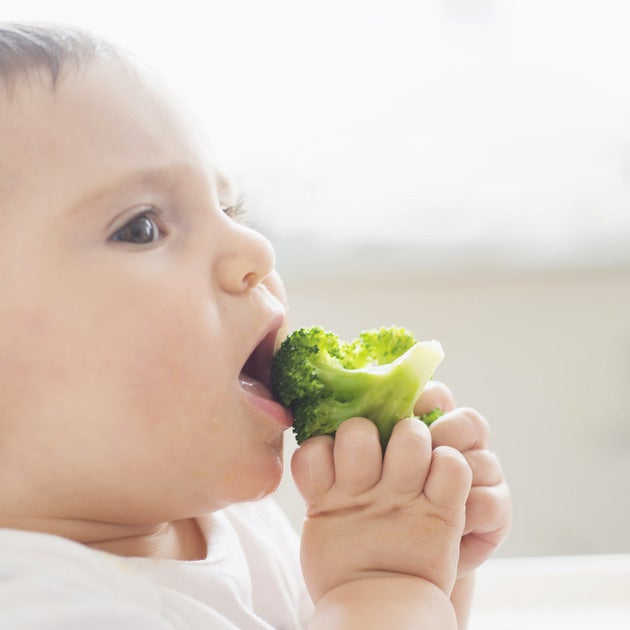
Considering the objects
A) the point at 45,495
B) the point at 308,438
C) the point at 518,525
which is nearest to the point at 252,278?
the point at 308,438

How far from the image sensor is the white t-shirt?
2.74 feet

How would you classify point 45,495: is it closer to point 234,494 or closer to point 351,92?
point 234,494

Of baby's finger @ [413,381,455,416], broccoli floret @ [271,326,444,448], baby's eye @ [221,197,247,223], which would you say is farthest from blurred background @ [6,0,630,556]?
broccoli floret @ [271,326,444,448]

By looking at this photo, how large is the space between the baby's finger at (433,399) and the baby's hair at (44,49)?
523mm

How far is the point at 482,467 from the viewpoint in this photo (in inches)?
45.8

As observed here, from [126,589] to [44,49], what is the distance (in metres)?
0.48

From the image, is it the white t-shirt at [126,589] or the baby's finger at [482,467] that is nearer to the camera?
the white t-shirt at [126,589]

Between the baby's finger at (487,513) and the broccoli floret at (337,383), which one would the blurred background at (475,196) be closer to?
the baby's finger at (487,513)

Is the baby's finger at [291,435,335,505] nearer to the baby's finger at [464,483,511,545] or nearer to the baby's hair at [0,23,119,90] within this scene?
the baby's finger at [464,483,511,545]

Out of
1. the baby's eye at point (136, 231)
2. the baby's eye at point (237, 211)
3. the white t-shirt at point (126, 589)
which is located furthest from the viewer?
the baby's eye at point (237, 211)

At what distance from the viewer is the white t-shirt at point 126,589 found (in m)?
0.84

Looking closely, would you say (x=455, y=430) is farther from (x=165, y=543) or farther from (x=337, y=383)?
(x=165, y=543)

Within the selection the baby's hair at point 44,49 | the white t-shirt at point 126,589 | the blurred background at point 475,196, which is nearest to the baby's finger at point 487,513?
the white t-shirt at point 126,589

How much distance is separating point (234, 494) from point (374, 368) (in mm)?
201
